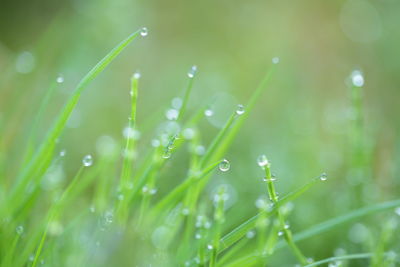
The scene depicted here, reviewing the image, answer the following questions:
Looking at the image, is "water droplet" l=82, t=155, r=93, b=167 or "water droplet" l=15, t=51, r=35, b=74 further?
"water droplet" l=15, t=51, r=35, b=74

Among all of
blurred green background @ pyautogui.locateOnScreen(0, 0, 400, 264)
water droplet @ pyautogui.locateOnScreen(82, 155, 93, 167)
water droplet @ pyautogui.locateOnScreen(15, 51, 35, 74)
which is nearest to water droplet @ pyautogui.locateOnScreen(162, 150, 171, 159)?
water droplet @ pyautogui.locateOnScreen(82, 155, 93, 167)

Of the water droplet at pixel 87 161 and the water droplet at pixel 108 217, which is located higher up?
the water droplet at pixel 87 161

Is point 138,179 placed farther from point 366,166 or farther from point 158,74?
point 158,74

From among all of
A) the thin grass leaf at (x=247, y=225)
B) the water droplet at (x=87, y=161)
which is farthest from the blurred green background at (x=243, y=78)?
the thin grass leaf at (x=247, y=225)

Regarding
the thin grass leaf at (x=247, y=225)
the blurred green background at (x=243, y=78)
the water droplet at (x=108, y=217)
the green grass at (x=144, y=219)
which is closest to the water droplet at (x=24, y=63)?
the blurred green background at (x=243, y=78)

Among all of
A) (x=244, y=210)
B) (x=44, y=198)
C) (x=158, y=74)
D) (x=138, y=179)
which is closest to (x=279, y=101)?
(x=158, y=74)

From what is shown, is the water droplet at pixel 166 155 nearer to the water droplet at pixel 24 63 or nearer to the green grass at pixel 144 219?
the green grass at pixel 144 219

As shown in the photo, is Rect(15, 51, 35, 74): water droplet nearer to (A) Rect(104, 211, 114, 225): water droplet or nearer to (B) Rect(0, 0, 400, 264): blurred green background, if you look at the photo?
(B) Rect(0, 0, 400, 264): blurred green background

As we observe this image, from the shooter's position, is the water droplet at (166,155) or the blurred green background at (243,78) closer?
the water droplet at (166,155)

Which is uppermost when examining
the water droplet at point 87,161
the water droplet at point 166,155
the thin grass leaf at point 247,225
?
the water droplet at point 87,161
